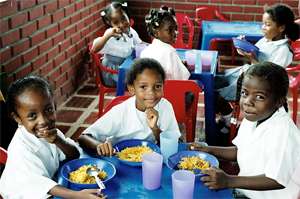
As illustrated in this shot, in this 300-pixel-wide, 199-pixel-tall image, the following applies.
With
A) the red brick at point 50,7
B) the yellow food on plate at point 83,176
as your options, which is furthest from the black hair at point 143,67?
the red brick at point 50,7

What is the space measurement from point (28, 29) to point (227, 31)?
2194 millimetres

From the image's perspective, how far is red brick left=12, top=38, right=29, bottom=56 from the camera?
2.68 metres

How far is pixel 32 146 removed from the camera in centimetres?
138

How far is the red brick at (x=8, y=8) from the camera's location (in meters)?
2.43

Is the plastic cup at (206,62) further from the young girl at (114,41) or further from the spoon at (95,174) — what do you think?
the spoon at (95,174)

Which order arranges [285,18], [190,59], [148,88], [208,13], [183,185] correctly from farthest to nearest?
[208,13]
[285,18]
[190,59]
[148,88]
[183,185]

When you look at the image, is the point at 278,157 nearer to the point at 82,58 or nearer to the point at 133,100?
the point at 133,100

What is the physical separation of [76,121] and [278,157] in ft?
8.01

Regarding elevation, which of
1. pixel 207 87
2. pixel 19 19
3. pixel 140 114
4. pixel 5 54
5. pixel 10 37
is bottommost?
pixel 207 87

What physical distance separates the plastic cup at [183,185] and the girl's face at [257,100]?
45 centimetres

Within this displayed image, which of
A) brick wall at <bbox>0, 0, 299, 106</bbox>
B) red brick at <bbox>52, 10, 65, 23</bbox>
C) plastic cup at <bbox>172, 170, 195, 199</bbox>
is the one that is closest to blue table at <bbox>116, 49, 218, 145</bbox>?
brick wall at <bbox>0, 0, 299, 106</bbox>

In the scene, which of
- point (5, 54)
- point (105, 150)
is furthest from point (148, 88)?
point (5, 54)

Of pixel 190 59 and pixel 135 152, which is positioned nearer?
pixel 135 152

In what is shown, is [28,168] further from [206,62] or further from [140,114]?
[206,62]
